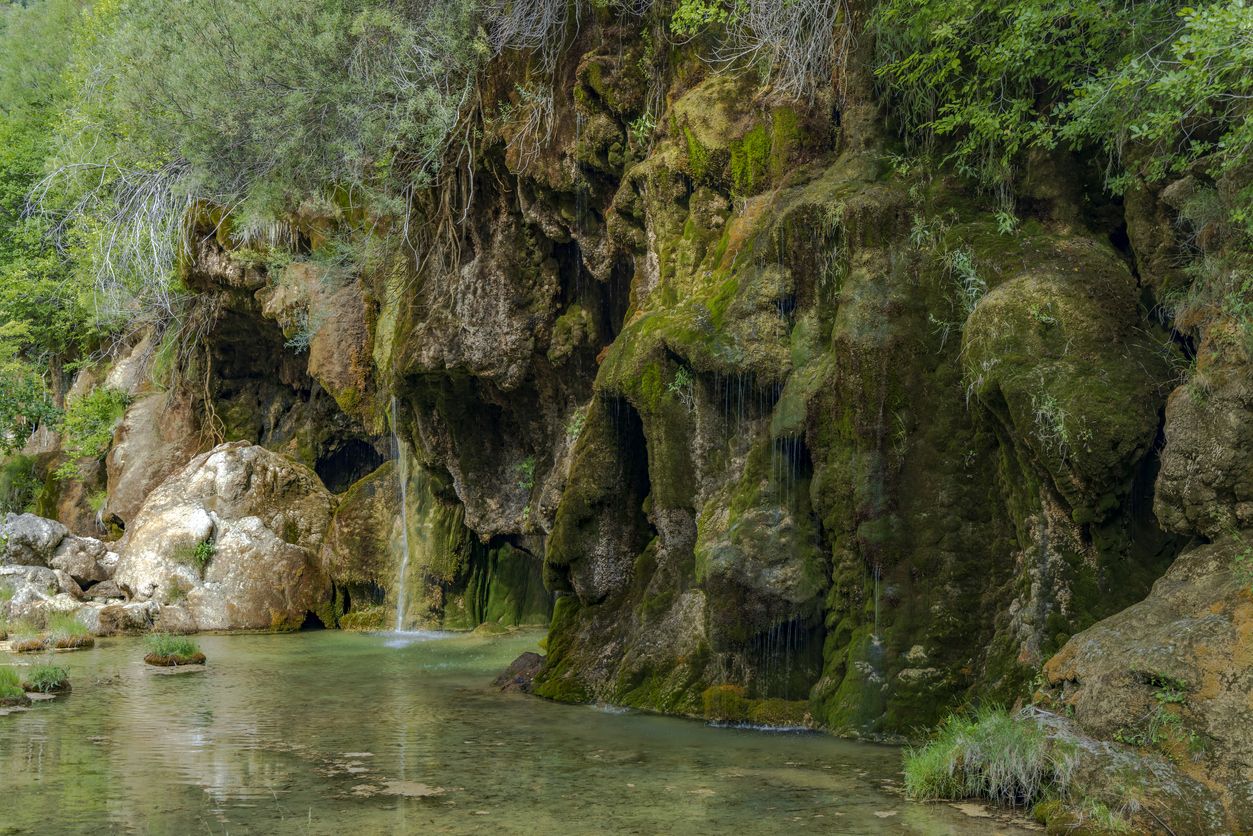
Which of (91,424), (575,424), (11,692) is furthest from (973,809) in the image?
(91,424)

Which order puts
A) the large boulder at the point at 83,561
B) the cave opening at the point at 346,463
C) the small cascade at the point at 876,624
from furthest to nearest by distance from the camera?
the cave opening at the point at 346,463, the large boulder at the point at 83,561, the small cascade at the point at 876,624

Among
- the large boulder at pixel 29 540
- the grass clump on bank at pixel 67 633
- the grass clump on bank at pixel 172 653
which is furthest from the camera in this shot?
the large boulder at pixel 29 540

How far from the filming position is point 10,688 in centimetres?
1182

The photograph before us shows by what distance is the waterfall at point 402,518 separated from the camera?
2033 centimetres

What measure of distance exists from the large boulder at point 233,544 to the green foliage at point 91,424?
5.63 m

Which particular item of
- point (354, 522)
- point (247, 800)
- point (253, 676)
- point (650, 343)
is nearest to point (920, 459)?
point (650, 343)

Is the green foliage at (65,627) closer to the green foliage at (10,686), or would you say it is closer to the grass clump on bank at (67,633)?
the grass clump on bank at (67,633)

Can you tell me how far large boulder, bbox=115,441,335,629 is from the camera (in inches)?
783

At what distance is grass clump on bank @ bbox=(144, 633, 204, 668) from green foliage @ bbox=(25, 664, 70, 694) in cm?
211

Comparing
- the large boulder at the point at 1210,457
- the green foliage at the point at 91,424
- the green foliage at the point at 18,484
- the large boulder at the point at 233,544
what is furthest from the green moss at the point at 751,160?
the green foliage at the point at 18,484

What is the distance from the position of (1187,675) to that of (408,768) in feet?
17.5

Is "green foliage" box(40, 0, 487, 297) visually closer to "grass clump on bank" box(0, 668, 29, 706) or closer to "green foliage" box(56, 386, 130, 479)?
"green foliage" box(56, 386, 130, 479)

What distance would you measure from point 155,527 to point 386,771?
44.3ft

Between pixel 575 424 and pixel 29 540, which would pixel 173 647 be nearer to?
pixel 575 424
